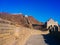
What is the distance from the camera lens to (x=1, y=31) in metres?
5.98

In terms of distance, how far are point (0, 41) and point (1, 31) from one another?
0.37 m

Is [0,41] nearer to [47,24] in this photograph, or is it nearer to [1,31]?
[1,31]

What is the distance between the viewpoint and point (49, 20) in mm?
102500

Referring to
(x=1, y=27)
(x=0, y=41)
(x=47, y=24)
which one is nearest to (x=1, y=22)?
(x=1, y=27)

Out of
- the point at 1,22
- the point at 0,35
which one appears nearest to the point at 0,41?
the point at 0,35

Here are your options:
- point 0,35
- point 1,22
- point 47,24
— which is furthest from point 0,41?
point 47,24

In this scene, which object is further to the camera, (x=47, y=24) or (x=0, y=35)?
(x=47, y=24)

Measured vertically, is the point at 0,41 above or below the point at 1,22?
below

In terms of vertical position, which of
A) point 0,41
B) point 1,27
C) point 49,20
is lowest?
point 0,41

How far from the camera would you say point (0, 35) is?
579 centimetres

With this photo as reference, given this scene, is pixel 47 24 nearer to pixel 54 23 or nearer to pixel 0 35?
pixel 54 23

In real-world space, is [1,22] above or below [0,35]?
above

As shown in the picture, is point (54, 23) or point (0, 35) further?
point (54, 23)

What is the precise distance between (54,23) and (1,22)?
97931 mm
